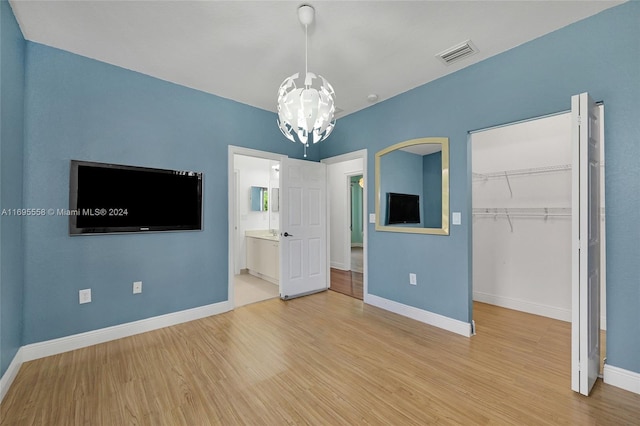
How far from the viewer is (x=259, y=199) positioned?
5785mm

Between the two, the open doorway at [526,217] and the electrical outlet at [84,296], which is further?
the open doorway at [526,217]

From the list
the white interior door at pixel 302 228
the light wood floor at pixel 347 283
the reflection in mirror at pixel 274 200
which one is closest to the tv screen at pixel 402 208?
the white interior door at pixel 302 228

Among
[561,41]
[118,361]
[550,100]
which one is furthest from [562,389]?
[118,361]

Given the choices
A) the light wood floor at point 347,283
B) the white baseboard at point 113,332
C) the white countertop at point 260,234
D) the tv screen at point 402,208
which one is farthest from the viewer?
the white countertop at point 260,234

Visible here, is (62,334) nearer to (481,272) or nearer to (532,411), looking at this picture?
(532,411)

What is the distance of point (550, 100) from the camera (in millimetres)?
2293

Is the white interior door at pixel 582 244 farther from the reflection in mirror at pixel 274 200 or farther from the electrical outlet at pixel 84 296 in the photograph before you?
the reflection in mirror at pixel 274 200

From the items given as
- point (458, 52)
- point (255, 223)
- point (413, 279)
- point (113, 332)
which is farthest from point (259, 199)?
point (458, 52)

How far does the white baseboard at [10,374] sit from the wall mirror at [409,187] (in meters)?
3.68

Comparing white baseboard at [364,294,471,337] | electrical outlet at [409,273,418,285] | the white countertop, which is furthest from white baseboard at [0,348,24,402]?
electrical outlet at [409,273,418,285]

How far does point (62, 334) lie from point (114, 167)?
1644 mm

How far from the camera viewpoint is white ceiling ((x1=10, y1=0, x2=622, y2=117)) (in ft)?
6.55

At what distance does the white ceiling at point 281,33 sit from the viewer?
6.55 ft

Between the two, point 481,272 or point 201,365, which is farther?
point 481,272
